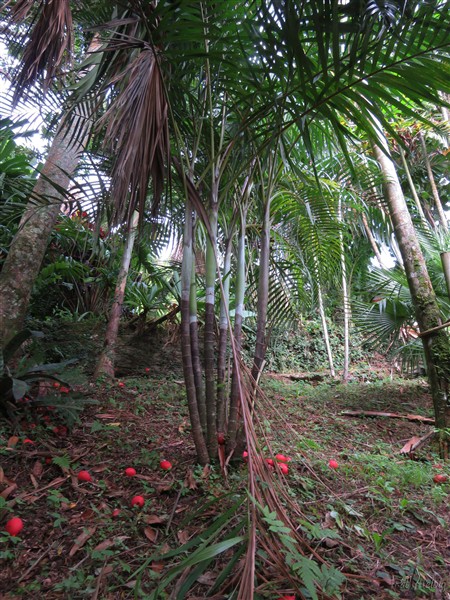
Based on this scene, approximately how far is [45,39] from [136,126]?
1.26 metres

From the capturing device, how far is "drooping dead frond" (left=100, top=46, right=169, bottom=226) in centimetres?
150

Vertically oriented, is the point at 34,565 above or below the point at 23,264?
below

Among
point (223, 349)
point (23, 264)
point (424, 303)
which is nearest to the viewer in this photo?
point (223, 349)

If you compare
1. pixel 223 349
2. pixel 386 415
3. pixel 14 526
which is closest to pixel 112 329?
pixel 223 349

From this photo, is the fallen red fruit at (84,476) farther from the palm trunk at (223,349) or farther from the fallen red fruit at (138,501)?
the palm trunk at (223,349)

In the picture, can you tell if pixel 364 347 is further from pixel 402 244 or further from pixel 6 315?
pixel 6 315

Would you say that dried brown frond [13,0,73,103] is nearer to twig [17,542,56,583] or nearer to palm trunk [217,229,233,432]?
palm trunk [217,229,233,432]

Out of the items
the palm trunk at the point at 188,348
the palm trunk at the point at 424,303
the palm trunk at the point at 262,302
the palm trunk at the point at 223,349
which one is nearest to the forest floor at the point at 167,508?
the palm trunk at the point at 188,348

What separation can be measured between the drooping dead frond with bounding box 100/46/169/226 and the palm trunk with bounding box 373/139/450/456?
1888 mm

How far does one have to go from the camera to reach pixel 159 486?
1846 mm

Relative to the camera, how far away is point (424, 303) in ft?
11.2

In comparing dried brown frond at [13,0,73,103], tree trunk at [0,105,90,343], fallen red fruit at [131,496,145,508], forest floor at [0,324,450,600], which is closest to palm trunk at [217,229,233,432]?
forest floor at [0,324,450,600]

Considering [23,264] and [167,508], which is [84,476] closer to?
[167,508]

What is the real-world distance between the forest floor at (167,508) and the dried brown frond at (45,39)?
2.05m
